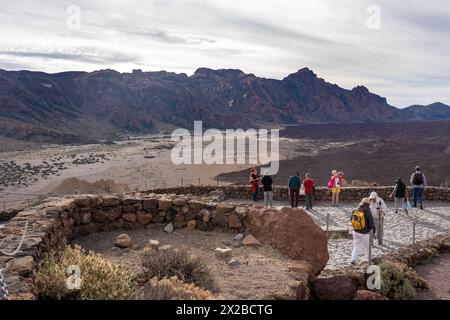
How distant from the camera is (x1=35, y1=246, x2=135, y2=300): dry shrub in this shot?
14.8ft

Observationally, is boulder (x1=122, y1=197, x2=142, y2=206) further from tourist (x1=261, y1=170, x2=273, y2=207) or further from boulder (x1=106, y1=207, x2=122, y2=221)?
tourist (x1=261, y1=170, x2=273, y2=207)

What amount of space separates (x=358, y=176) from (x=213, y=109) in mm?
100101

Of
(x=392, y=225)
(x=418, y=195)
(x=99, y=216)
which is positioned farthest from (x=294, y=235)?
(x=418, y=195)

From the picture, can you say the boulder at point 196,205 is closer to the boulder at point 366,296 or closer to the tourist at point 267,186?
the boulder at point 366,296

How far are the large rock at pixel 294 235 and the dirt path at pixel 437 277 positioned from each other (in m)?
2.18

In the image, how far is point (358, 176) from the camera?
40.0 meters

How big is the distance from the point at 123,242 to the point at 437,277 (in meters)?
6.28

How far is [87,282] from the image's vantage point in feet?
15.4

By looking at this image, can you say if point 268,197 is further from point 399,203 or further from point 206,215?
point 206,215

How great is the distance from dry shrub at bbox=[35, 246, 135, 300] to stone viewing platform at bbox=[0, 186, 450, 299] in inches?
6.9

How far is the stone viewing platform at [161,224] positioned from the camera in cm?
561

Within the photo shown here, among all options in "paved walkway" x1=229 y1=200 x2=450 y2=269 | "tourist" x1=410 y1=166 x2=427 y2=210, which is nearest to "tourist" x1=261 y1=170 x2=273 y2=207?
"paved walkway" x1=229 y1=200 x2=450 y2=269

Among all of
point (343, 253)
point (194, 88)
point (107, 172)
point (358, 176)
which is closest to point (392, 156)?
point (358, 176)
